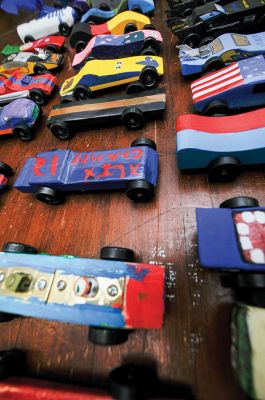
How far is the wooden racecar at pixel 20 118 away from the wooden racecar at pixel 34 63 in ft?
1.97

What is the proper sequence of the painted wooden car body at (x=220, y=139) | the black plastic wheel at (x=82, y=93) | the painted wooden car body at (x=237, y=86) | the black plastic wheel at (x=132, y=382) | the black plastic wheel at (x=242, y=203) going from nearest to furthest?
1. the black plastic wheel at (x=132, y=382)
2. the black plastic wheel at (x=242, y=203)
3. the painted wooden car body at (x=220, y=139)
4. the painted wooden car body at (x=237, y=86)
5. the black plastic wheel at (x=82, y=93)

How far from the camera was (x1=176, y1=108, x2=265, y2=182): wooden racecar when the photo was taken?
38.7 inches

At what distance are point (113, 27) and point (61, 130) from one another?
1.16 metres

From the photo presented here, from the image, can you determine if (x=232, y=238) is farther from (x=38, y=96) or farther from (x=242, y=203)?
(x=38, y=96)

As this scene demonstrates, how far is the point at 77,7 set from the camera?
2.41m

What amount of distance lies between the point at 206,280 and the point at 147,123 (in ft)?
3.23

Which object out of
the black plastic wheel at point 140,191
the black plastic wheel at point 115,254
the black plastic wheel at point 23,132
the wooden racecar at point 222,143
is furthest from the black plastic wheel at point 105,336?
the black plastic wheel at point 23,132

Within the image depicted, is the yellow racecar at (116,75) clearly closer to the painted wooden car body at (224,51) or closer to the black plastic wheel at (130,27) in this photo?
the painted wooden car body at (224,51)

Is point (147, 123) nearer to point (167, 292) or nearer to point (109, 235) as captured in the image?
point (109, 235)

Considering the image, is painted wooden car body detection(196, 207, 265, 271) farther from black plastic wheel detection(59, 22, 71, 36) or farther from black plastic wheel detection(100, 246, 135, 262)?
black plastic wheel detection(59, 22, 71, 36)

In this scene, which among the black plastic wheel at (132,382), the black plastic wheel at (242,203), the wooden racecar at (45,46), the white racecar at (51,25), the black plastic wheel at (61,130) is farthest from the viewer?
the white racecar at (51,25)

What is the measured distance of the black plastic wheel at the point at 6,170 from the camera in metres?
1.37

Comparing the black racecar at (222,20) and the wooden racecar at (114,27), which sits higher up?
the wooden racecar at (114,27)

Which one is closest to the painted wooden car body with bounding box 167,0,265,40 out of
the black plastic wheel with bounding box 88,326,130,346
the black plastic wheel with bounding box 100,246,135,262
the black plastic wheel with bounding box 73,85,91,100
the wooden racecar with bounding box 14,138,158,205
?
the black plastic wheel with bounding box 73,85,91,100
